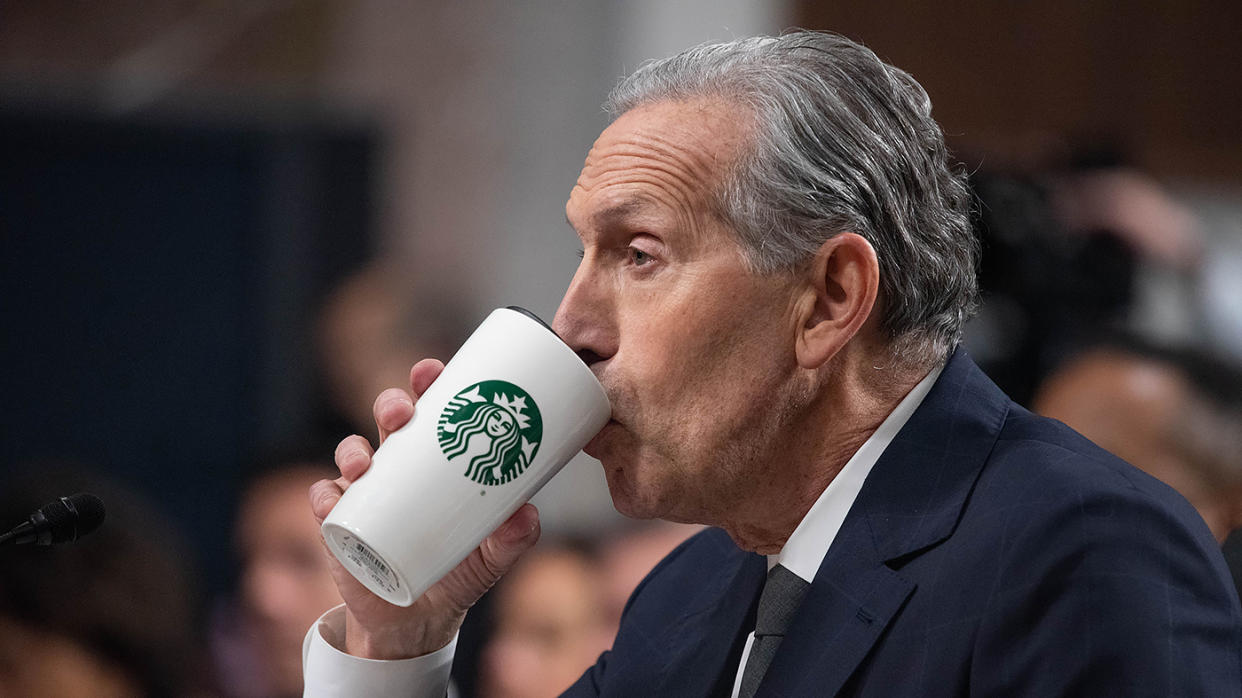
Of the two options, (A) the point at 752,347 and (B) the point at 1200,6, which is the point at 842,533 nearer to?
(A) the point at 752,347

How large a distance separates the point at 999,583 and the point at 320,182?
3.92 meters

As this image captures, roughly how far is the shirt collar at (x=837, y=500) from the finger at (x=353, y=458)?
0.42m

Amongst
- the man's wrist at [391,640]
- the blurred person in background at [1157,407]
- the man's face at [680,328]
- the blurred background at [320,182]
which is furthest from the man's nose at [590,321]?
the blurred background at [320,182]

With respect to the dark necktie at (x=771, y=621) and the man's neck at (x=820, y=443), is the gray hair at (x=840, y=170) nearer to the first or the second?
the man's neck at (x=820, y=443)

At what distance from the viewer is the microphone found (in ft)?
4.09

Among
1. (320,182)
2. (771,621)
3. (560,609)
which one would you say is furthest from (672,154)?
(320,182)

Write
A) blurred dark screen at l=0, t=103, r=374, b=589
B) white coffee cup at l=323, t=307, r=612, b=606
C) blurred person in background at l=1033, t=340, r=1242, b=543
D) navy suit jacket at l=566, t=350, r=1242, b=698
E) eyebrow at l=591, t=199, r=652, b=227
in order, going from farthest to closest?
blurred dark screen at l=0, t=103, r=374, b=589 < blurred person in background at l=1033, t=340, r=1242, b=543 < eyebrow at l=591, t=199, r=652, b=227 < white coffee cup at l=323, t=307, r=612, b=606 < navy suit jacket at l=566, t=350, r=1242, b=698

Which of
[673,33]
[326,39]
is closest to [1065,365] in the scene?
[673,33]

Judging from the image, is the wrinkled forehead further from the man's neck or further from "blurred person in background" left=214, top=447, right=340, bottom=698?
"blurred person in background" left=214, top=447, right=340, bottom=698

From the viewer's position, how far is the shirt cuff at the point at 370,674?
4.99ft

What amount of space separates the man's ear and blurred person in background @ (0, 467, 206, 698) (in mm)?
1775

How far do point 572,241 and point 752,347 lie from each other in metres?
3.09

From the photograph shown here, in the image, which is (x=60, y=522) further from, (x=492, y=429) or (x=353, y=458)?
(x=492, y=429)

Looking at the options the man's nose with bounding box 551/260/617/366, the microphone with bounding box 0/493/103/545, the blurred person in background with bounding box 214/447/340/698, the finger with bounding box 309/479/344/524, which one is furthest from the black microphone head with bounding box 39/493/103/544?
the blurred person in background with bounding box 214/447/340/698
